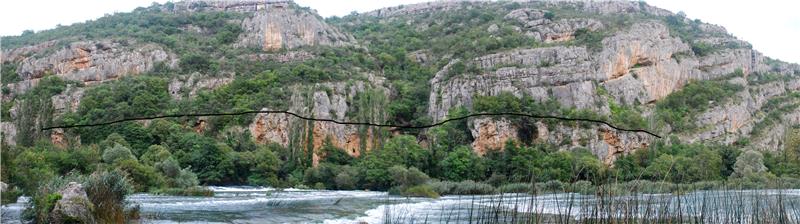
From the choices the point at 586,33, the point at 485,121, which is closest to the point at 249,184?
the point at 485,121

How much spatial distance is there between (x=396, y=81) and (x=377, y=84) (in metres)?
5.64

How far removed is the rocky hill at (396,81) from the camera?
8006cm

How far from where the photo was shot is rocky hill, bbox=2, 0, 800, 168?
80.1 m

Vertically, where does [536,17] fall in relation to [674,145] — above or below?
above

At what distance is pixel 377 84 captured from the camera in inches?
4102

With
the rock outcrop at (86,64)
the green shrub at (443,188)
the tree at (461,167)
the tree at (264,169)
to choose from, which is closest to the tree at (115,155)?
the tree at (264,169)

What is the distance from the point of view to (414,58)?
411 ft

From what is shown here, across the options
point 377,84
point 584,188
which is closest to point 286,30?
point 377,84

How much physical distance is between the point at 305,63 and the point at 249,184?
1783 inches

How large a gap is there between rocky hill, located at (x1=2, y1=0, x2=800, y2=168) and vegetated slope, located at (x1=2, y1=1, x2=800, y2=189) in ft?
0.90

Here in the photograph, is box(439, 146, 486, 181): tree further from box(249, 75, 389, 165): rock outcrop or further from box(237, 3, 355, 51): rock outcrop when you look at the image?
box(237, 3, 355, 51): rock outcrop

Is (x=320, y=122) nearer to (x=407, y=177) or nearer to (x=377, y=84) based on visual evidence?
(x=377, y=84)

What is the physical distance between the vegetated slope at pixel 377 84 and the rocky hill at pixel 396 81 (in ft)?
0.90

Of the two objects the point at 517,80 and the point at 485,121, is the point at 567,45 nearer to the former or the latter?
the point at 517,80
